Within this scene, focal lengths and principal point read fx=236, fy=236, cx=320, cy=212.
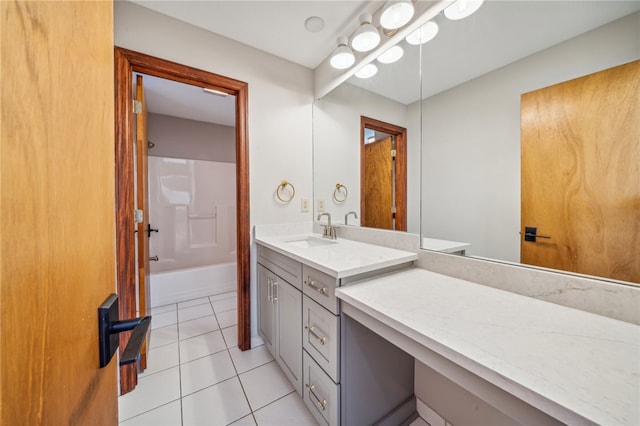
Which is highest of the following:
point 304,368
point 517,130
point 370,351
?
point 517,130

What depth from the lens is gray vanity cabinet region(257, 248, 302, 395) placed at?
4.33 ft

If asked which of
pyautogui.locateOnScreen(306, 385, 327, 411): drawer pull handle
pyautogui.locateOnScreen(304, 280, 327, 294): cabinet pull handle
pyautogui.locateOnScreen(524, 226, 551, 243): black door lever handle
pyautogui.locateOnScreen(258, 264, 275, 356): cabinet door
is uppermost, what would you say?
pyautogui.locateOnScreen(524, 226, 551, 243): black door lever handle

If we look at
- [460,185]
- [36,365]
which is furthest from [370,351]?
[36,365]

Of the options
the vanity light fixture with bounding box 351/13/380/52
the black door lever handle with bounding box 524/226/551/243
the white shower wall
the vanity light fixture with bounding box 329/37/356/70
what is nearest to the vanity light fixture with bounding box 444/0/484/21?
the vanity light fixture with bounding box 351/13/380/52

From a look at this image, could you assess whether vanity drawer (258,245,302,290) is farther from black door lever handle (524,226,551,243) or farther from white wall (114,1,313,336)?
black door lever handle (524,226,551,243)

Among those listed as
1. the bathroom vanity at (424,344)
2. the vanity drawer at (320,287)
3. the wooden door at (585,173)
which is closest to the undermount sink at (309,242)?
the bathroom vanity at (424,344)

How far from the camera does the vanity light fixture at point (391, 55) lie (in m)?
1.52

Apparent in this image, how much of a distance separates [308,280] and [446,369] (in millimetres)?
696

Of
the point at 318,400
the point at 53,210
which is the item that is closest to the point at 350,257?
the point at 318,400

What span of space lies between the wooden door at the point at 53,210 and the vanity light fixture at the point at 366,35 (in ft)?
4.85

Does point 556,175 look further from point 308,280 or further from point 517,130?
point 308,280

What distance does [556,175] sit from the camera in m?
0.90

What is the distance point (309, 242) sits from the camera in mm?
1979

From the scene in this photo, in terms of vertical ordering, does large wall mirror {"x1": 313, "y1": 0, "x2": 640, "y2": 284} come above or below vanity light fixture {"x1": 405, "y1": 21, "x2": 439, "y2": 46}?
below
